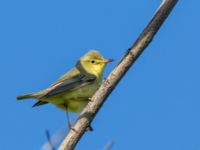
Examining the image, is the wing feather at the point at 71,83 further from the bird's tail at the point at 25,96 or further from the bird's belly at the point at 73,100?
the bird's tail at the point at 25,96

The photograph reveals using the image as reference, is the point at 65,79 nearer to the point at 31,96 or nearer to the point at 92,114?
the point at 31,96

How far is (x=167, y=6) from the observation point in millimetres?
3518

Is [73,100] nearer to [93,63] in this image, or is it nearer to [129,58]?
[93,63]

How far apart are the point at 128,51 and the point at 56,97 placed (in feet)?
9.01

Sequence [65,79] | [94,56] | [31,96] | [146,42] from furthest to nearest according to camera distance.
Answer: [94,56], [65,79], [31,96], [146,42]

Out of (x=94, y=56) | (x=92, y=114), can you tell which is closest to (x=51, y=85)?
(x=94, y=56)

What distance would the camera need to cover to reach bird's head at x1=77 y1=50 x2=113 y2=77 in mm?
7031

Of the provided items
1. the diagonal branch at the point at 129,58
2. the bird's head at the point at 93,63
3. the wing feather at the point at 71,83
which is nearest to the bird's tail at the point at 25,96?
the wing feather at the point at 71,83

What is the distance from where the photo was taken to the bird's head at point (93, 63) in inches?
277

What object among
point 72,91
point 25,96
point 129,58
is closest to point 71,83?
point 72,91

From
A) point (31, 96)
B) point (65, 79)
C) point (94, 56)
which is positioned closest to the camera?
point (31, 96)

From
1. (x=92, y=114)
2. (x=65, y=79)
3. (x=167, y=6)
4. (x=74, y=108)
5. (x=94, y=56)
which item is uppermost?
(x=94, y=56)

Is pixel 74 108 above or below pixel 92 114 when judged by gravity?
above

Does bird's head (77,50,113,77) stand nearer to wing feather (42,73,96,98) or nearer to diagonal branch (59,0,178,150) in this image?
wing feather (42,73,96,98)
